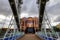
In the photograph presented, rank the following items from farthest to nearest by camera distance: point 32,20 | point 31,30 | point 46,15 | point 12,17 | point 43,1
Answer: point 32,20
point 31,30
point 12,17
point 46,15
point 43,1

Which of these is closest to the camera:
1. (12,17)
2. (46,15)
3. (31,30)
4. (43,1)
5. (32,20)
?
(43,1)

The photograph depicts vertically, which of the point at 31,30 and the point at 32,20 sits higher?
the point at 32,20

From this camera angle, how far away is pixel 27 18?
52.2 meters

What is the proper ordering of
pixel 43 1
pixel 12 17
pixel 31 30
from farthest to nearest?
1. pixel 31 30
2. pixel 12 17
3. pixel 43 1

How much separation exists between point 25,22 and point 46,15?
31.8 meters

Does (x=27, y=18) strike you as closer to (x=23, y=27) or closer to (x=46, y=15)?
(x=23, y=27)

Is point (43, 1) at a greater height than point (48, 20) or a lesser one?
greater

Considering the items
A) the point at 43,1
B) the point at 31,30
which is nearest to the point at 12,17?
the point at 43,1

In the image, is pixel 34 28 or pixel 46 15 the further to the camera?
pixel 34 28

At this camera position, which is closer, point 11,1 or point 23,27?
point 11,1

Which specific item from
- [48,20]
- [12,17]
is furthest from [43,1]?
[12,17]

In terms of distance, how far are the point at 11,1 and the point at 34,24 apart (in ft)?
117

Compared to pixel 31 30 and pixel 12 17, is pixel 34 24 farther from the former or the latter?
pixel 12 17

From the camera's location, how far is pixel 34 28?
5031 centimetres
